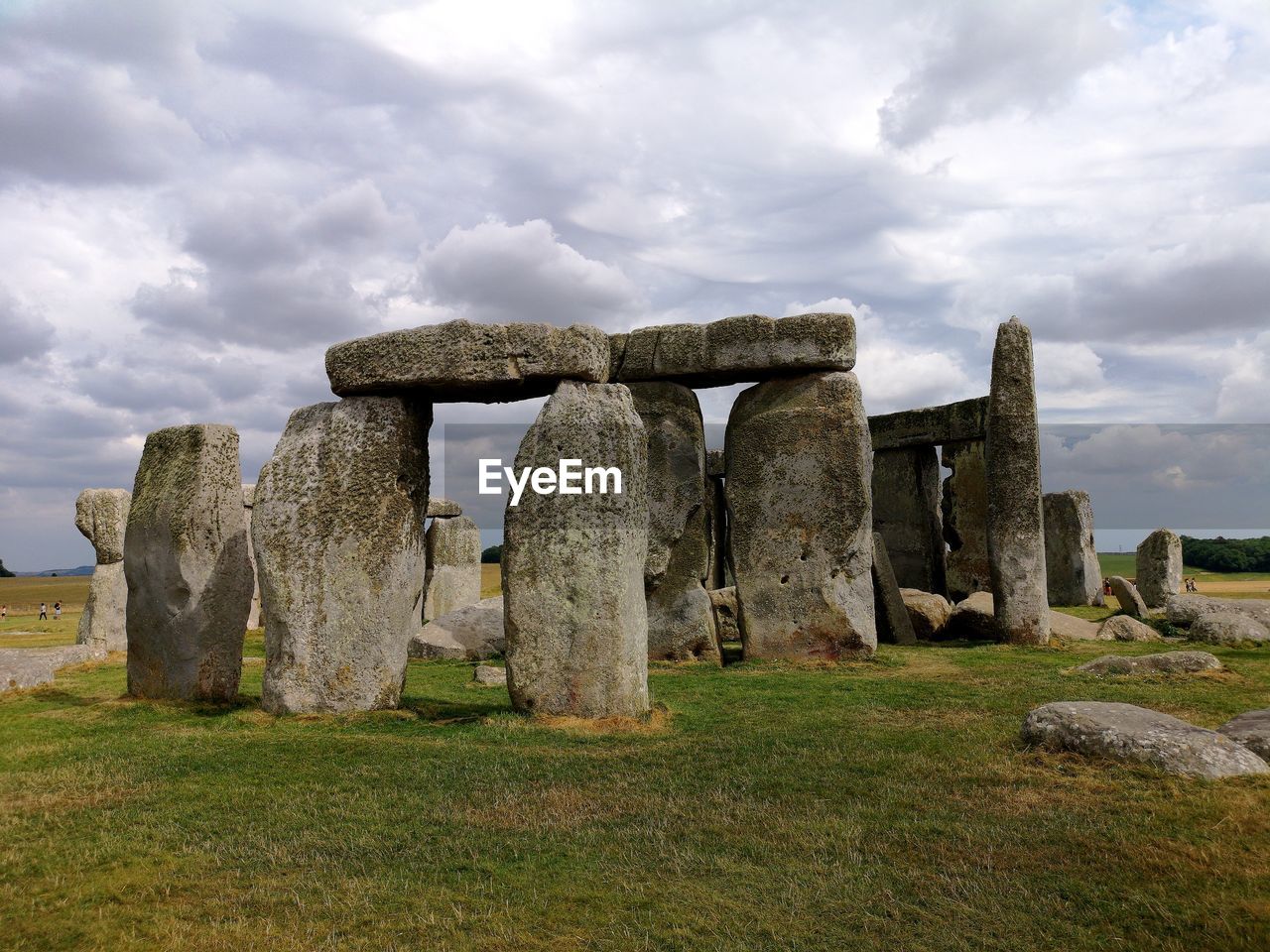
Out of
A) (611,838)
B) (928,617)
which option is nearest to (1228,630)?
Result: (928,617)

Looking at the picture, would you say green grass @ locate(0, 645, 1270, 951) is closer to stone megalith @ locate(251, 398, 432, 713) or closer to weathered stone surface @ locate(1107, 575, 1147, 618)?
stone megalith @ locate(251, 398, 432, 713)

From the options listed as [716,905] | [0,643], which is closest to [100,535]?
[0,643]

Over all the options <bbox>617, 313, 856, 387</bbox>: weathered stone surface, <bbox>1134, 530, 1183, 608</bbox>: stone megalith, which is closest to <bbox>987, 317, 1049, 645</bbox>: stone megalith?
<bbox>617, 313, 856, 387</bbox>: weathered stone surface

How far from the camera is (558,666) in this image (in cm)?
776

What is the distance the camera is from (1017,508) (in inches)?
553

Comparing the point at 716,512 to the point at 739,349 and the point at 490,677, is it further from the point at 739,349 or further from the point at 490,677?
the point at 490,677

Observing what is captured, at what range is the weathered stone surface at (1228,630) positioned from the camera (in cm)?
1267

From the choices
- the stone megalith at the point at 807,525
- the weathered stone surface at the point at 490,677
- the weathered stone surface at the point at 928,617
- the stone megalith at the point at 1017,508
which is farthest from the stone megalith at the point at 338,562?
the weathered stone surface at the point at 928,617

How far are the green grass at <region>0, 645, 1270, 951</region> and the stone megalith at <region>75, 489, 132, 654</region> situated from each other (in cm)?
709

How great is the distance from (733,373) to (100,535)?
9.63 m

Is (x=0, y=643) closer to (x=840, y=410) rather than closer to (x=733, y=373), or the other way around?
(x=733, y=373)

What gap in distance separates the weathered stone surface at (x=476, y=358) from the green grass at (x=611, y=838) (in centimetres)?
274

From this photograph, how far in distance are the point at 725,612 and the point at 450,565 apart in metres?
7.34

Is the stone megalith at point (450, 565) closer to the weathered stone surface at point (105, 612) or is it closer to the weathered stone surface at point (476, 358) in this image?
the weathered stone surface at point (105, 612)
